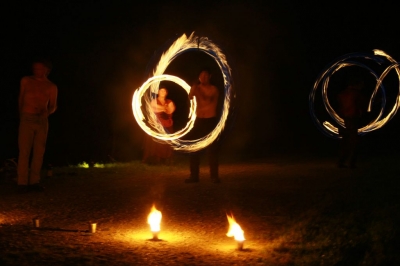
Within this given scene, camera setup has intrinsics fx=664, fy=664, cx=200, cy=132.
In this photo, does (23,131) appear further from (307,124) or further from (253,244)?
(307,124)

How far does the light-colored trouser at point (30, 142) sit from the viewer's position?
1098 cm

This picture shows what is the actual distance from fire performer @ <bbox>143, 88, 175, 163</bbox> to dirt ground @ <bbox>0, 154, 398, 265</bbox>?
1.06m

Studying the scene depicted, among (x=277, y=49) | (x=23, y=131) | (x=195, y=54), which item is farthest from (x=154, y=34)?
(x=23, y=131)

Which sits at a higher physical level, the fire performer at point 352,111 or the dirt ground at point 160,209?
the fire performer at point 352,111

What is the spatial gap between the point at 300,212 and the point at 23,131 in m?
4.99

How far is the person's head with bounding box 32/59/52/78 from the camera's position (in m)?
10.8

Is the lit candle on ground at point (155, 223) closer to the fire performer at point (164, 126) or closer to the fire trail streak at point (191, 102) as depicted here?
the fire trail streak at point (191, 102)

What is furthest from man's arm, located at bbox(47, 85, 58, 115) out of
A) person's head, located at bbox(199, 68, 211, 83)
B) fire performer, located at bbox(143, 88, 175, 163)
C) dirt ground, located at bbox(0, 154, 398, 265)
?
fire performer, located at bbox(143, 88, 175, 163)

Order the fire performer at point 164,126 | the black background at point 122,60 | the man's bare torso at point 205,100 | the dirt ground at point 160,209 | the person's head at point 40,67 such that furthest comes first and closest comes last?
the black background at point 122,60, the fire performer at point 164,126, the man's bare torso at point 205,100, the person's head at point 40,67, the dirt ground at point 160,209

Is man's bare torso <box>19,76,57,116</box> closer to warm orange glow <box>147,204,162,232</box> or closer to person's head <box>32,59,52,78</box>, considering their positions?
person's head <box>32,59,52,78</box>

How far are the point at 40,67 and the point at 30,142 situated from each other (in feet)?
4.15

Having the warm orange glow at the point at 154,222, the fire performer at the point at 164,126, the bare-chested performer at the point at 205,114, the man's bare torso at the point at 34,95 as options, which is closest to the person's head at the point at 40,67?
the man's bare torso at the point at 34,95

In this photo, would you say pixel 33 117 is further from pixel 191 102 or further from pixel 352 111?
pixel 352 111

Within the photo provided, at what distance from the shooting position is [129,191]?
429 inches
